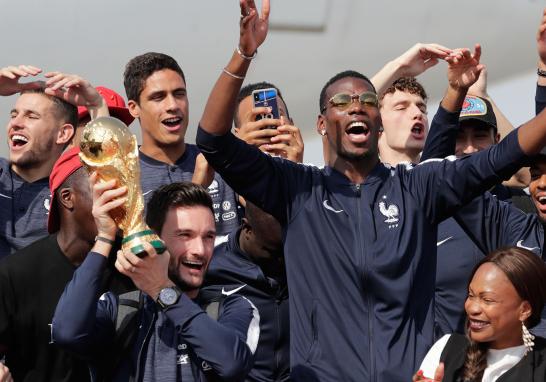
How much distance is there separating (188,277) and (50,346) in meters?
0.57

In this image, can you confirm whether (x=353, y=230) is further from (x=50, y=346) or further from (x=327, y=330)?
(x=50, y=346)

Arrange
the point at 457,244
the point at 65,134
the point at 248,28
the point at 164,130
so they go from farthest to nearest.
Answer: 1. the point at 65,134
2. the point at 164,130
3. the point at 457,244
4. the point at 248,28

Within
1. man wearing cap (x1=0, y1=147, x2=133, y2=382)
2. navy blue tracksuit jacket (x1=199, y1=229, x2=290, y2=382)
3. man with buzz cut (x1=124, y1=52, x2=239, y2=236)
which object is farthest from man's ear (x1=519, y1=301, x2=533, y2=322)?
man with buzz cut (x1=124, y1=52, x2=239, y2=236)

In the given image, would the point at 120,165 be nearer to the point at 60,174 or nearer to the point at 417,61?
the point at 60,174

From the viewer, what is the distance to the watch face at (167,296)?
11.8 feet

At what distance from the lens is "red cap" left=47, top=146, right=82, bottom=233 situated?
169 inches

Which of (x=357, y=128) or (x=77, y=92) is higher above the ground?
(x=77, y=92)

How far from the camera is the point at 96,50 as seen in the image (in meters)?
7.70

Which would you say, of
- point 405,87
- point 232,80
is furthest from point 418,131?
point 232,80

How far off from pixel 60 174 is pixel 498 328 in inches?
64.3

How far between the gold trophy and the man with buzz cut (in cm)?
123

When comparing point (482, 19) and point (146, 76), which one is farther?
point (482, 19)

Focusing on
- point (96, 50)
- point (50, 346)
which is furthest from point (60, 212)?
point (96, 50)

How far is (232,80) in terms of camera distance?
391cm
